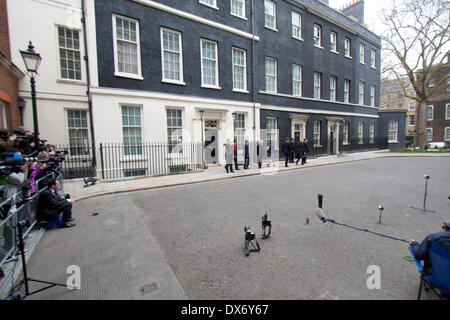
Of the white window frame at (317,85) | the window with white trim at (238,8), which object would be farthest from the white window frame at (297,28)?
the window with white trim at (238,8)

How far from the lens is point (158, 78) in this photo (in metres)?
12.4

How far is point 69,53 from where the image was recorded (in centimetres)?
1178

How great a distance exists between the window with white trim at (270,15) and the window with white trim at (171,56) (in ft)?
26.7

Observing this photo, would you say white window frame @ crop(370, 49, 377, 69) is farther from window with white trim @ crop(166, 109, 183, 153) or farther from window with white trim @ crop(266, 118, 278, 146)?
window with white trim @ crop(166, 109, 183, 153)

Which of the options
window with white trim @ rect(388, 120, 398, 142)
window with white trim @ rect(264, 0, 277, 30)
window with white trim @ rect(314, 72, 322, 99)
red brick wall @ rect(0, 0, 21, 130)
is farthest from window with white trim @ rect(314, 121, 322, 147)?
red brick wall @ rect(0, 0, 21, 130)

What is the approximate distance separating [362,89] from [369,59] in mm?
3983

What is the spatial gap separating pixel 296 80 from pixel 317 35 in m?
5.64

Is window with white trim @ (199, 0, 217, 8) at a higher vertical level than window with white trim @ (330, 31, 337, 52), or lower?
lower

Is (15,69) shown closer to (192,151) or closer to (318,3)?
(192,151)

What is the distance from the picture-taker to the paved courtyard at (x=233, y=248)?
2.83 meters

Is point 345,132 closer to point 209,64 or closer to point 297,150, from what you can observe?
point 297,150

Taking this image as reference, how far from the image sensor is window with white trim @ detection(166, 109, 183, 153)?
13039mm

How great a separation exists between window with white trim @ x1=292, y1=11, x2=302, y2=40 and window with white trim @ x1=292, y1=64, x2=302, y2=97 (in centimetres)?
254
